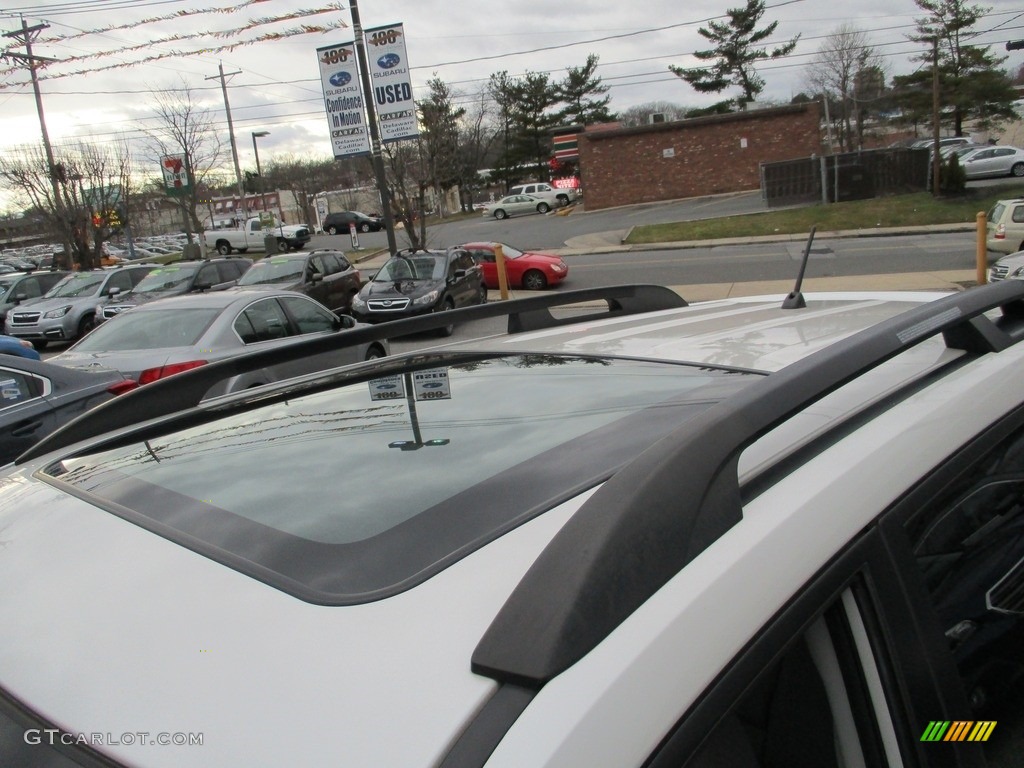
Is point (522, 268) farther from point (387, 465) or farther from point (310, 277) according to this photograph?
point (387, 465)

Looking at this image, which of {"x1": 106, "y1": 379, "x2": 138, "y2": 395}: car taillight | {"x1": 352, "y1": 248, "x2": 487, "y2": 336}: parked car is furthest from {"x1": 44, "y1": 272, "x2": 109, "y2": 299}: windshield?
{"x1": 106, "y1": 379, "x2": 138, "y2": 395}: car taillight

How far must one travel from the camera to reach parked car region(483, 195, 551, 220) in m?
56.0

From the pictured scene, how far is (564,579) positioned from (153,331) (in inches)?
363

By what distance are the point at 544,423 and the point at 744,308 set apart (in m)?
1.60

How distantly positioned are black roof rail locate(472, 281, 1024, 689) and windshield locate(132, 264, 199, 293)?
19108mm

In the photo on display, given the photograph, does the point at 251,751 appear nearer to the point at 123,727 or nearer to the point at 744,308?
the point at 123,727

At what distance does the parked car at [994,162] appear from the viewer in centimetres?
4044

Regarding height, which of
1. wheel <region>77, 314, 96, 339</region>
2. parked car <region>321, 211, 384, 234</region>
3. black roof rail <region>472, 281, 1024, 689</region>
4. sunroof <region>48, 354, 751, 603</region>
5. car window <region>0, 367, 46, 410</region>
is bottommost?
wheel <region>77, 314, 96, 339</region>

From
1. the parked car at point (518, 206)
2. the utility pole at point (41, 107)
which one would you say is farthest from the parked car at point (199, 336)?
the parked car at point (518, 206)

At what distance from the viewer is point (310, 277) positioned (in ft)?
60.7

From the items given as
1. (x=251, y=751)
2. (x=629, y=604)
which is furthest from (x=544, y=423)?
(x=251, y=751)

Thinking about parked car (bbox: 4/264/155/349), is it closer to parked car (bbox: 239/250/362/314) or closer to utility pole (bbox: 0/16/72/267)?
parked car (bbox: 239/250/362/314)

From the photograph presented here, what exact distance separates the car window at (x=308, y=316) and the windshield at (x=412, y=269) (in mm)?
8000

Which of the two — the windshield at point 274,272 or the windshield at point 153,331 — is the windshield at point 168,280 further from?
the windshield at point 153,331
